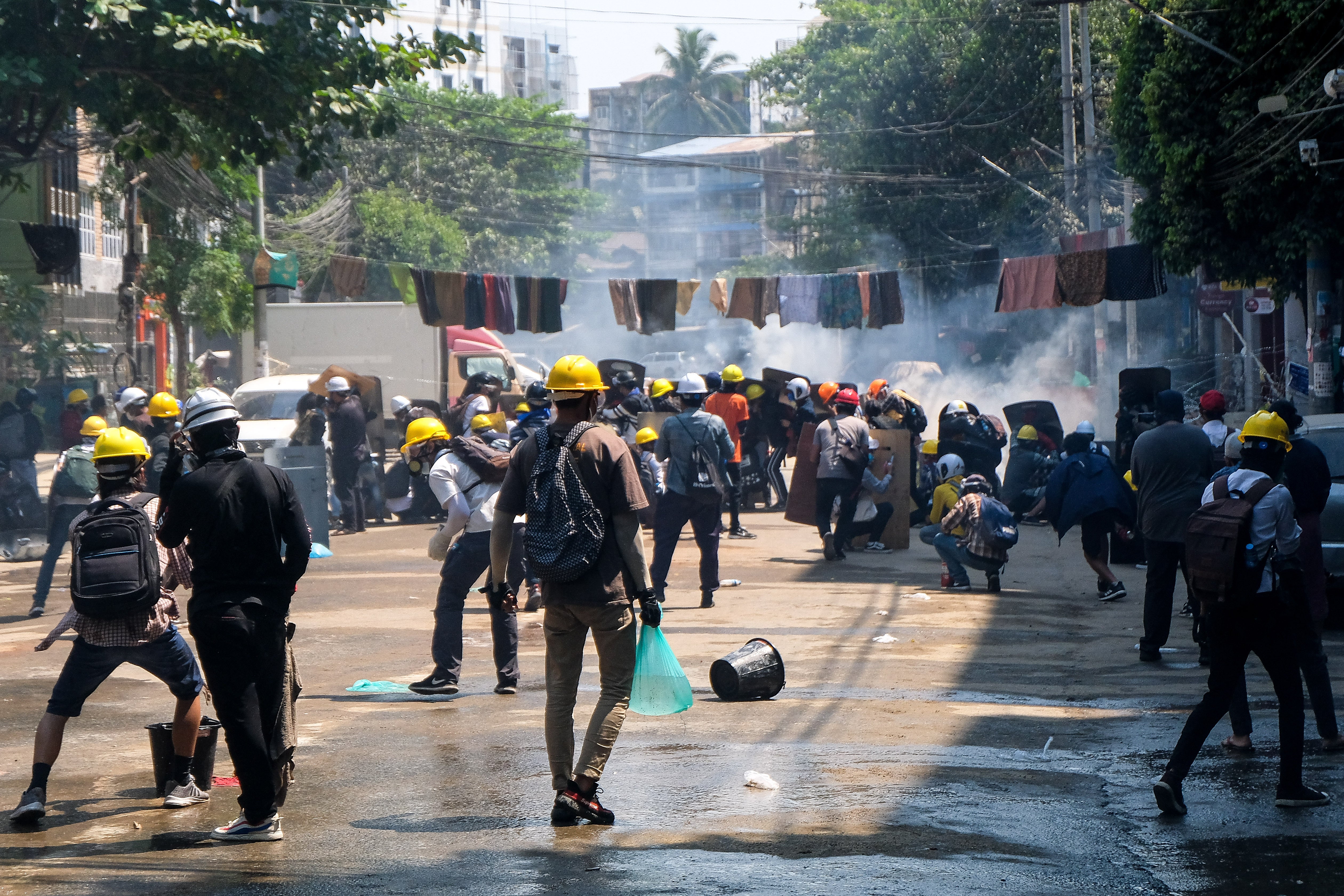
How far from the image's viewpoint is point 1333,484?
10.8 m

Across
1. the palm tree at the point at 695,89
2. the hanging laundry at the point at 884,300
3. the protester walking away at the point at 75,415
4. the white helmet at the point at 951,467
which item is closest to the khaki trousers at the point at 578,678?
the white helmet at the point at 951,467

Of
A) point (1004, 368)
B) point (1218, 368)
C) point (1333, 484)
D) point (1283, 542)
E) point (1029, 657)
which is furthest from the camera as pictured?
point (1004, 368)

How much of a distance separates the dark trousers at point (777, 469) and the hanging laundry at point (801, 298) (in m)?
5.10

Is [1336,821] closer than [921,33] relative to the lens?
Yes

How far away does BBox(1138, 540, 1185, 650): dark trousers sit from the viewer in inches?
367

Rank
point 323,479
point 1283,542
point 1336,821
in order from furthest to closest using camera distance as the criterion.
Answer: point 323,479 < point 1283,542 < point 1336,821

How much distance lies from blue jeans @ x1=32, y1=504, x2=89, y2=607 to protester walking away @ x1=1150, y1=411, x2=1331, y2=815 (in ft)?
27.1

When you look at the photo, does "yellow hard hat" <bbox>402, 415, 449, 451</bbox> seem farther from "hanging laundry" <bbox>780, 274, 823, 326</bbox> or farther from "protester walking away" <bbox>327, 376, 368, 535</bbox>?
"hanging laundry" <bbox>780, 274, 823, 326</bbox>

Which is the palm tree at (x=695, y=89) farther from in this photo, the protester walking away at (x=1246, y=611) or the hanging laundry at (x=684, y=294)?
the protester walking away at (x=1246, y=611)

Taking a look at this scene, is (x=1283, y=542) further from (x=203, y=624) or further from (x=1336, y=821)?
(x=203, y=624)

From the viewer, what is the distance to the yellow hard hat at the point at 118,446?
5.97 metres

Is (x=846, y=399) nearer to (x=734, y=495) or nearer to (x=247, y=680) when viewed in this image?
(x=734, y=495)

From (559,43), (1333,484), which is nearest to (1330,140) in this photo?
(1333,484)

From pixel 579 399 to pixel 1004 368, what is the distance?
124 feet
